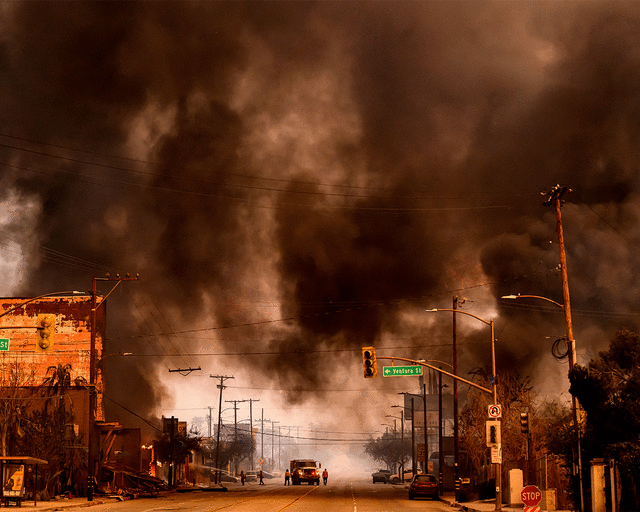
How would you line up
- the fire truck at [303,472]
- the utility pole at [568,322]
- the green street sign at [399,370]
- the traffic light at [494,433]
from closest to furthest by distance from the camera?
the utility pole at [568,322] → the traffic light at [494,433] → the green street sign at [399,370] → the fire truck at [303,472]

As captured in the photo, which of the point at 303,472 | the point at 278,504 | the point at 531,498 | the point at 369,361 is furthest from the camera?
the point at 303,472

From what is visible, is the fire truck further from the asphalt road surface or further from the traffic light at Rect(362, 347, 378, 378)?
the traffic light at Rect(362, 347, 378, 378)

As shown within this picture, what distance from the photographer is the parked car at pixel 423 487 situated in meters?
47.5

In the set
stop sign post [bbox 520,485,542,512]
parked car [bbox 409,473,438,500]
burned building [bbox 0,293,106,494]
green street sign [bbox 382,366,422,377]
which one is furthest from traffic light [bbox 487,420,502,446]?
burned building [bbox 0,293,106,494]

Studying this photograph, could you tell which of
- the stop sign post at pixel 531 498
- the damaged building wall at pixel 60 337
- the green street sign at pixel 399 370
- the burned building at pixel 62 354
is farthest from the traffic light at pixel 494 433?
the damaged building wall at pixel 60 337

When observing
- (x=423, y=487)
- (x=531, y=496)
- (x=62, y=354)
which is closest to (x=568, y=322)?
(x=531, y=496)

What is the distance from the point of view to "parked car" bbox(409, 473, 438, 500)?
4753 centimetres

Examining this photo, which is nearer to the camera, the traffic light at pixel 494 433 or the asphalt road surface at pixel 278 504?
the asphalt road surface at pixel 278 504

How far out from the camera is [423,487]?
156 ft

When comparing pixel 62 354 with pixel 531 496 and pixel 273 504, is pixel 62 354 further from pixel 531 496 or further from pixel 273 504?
pixel 531 496

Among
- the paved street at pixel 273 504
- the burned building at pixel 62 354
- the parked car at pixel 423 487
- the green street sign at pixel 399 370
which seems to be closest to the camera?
the paved street at pixel 273 504

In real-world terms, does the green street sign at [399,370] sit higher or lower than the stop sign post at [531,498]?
higher

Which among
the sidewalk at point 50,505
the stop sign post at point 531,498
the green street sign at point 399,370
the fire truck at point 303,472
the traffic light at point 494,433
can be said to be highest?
the green street sign at point 399,370

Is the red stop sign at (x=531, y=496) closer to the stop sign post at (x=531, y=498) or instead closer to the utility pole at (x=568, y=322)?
the stop sign post at (x=531, y=498)
